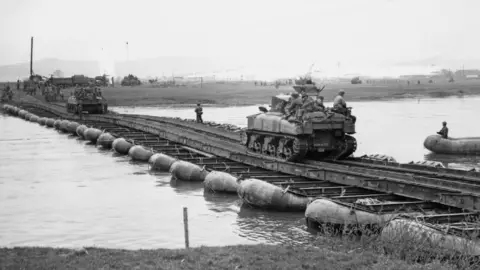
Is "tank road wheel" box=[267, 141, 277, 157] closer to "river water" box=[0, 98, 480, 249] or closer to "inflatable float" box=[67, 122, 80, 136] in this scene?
"river water" box=[0, 98, 480, 249]

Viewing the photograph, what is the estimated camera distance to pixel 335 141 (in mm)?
25859

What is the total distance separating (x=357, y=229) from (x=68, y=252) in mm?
6006

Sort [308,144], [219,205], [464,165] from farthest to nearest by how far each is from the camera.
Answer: [464,165], [308,144], [219,205]

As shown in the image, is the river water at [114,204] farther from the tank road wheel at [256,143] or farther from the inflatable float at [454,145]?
the tank road wheel at [256,143]

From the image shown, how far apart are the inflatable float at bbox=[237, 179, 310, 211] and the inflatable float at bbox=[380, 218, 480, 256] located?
5.57 m

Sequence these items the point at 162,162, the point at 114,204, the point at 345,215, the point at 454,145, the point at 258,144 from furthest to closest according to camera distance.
Result: the point at 454,145
the point at 258,144
the point at 162,162
the point at 114,204
the point at 345,215

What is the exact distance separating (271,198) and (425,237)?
22.6 ft

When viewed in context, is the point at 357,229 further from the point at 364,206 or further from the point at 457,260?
the point at 457,260

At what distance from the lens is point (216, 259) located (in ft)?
40.4

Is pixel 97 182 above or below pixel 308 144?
below

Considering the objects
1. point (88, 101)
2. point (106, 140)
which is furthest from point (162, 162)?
point (88, 101)

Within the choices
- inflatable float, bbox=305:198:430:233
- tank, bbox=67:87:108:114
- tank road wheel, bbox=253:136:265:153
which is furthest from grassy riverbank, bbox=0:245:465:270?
tank, bbox=67:87:108:114

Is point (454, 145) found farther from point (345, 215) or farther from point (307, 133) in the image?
point (345, 215)

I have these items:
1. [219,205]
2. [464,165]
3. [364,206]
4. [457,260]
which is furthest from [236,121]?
[457,260]
